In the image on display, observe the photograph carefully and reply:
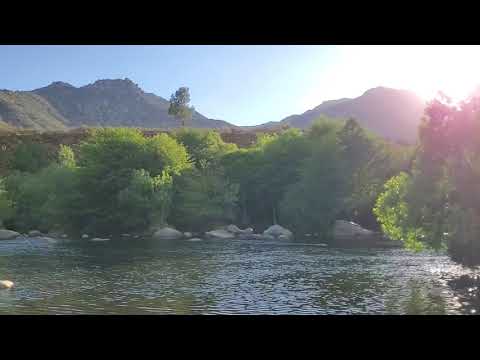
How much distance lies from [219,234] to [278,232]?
26.1 ft

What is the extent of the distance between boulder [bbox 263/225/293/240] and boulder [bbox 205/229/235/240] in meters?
5.02

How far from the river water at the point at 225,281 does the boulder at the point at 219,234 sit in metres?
14.0

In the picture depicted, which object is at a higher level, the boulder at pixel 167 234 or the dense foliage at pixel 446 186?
the dense foliage at pixel 446 186

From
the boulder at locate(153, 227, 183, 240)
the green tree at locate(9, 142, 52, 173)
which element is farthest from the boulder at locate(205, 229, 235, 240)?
the green tree at locate(9, 142, 52, 173)

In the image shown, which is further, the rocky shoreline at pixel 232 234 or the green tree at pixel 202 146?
the green tree at pixel 202 146

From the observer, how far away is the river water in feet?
82.2

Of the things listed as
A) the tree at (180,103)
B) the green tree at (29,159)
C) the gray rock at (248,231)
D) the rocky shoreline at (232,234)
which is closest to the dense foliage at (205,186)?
the rocky shoreline at (232,234)

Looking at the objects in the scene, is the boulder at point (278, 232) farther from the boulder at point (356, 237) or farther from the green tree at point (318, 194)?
the boulder at point (356, 237)

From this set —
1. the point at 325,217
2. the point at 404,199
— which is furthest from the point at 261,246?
the point at 404,199

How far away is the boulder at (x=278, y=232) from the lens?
217 ft

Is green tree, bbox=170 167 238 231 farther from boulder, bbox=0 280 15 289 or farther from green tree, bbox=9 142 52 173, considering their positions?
boulder, bbox=0 280 15 289

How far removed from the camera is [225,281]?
107 ft
